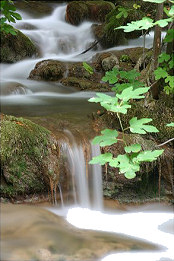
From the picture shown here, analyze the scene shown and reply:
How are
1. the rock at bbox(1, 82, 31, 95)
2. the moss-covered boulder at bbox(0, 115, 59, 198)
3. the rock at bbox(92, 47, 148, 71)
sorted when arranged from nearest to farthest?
the moss-covered boulder at bbox(0, 115, 59, 198) < the rock at bbox(1, 82, 31, 95) < the rock at bbox(92, 47, 148, 71)

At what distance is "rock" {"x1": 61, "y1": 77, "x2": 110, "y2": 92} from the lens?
23.4 ft

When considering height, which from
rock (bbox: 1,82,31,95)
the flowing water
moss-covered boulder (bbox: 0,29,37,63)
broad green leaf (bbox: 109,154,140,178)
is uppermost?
moss-covered boulder (bbox: 0,29,37,63)

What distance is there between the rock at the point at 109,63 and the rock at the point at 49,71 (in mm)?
1067

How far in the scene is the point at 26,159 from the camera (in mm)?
3471

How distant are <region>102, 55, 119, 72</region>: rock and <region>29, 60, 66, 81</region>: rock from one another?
42.0 inches

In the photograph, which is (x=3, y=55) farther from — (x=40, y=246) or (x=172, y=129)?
(x=40, y=246)

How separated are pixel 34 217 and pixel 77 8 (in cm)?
1123

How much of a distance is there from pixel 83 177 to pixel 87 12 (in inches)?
397

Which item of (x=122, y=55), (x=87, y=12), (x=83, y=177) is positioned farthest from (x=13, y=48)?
(x=83, y=177)

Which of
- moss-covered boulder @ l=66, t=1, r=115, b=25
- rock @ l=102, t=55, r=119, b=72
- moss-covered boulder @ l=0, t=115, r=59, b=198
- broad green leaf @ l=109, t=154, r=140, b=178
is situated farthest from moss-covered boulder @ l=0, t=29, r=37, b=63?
broad green leaf @ l=109, t=154, r=140, b=178

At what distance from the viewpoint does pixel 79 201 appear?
374cm

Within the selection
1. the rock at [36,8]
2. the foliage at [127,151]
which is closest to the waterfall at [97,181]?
the foliage at [127,151]

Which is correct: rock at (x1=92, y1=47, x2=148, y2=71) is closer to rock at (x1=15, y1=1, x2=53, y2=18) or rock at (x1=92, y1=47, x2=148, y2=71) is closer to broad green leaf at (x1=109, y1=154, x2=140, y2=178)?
rock at (x1=15, y1=1, x2=53, y2=18)

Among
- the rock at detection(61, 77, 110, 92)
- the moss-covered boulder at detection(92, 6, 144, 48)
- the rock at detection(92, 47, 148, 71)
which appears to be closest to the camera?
the rock at detection(61, 77, 110, 92)
